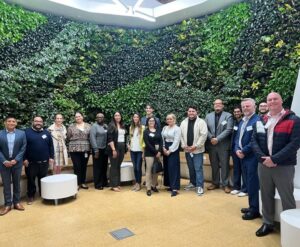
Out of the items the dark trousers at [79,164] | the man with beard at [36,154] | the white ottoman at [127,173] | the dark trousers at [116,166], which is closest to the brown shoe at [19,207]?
Answer: the man with beard at [36,154]

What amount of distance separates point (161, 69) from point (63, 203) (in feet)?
14.6

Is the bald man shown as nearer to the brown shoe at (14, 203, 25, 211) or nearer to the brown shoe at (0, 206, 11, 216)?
the brown shoe at (14, 203, 25, 211)

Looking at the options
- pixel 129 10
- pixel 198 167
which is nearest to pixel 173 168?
pixel 198 167

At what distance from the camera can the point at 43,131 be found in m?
4.39

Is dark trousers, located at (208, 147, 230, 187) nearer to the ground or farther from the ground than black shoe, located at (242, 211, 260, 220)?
farther from the ground

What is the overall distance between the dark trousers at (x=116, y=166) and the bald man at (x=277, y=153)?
8.45 feet

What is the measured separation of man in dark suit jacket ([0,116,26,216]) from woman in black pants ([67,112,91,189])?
0.98 m

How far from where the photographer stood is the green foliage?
588 centimetres

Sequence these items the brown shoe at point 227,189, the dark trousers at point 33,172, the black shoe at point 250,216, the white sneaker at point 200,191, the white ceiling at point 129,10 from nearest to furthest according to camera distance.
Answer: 1. the black shoe at point 250,216
2. the dark trousers at point 33,172
3. the white sneaker at point 200,191
4. the brown shoe at point 227,189
5. the white ceiling at point 129,10

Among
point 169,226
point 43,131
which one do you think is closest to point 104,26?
point 43,131

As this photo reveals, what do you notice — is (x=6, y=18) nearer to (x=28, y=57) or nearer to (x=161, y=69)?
(x=28, y=57)

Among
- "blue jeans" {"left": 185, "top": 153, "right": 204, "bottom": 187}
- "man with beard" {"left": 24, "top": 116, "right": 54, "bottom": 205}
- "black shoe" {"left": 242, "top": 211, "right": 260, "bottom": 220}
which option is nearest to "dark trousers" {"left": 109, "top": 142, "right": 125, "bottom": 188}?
"man with beard" {"left": 24, "top": 116, "right": 54, "bottom": 205}

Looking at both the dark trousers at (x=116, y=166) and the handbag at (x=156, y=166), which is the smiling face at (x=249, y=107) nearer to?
the handbag at (x=156, y=166)

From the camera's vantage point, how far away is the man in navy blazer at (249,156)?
3.45 metres
